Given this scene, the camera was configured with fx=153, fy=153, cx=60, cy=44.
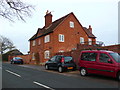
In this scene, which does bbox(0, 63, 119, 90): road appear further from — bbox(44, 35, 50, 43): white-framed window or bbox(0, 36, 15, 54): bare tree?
bbox(0, 36, 15, 54): bare tree

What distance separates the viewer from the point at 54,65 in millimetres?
16562

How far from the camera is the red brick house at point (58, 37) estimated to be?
2737cm

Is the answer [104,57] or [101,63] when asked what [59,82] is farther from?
[104,57]

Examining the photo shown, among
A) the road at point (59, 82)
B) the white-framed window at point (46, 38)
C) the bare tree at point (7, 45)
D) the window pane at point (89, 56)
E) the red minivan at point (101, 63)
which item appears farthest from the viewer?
the bare tree at point (7, 45)

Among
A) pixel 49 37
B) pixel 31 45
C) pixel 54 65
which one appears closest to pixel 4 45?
pixel 31 45

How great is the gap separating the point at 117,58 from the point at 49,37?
741 inches

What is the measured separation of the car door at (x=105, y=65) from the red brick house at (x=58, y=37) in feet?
50.8

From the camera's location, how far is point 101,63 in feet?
34.9

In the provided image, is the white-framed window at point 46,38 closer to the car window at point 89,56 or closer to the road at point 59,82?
the car window at point 89,56

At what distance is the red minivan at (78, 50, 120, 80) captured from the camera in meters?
9.84

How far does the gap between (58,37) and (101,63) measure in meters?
17.7

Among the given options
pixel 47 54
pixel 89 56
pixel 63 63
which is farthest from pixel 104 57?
pixel 47 54

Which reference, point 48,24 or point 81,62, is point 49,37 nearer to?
point 48,24

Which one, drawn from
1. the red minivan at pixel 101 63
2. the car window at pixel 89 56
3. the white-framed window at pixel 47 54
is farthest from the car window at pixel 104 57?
the white-framed window at pixel 47 54
